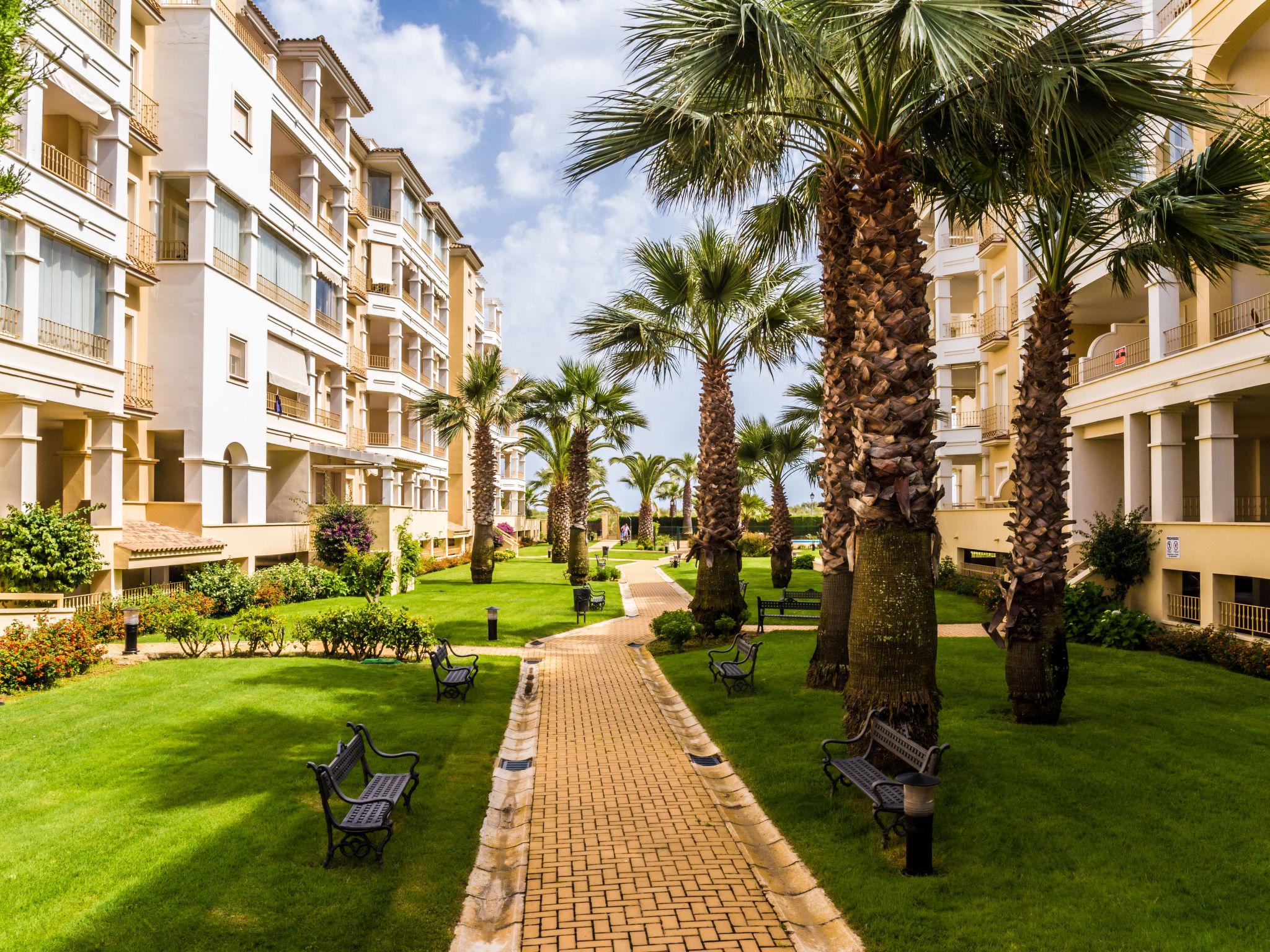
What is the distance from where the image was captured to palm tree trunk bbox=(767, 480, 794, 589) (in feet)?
99.4

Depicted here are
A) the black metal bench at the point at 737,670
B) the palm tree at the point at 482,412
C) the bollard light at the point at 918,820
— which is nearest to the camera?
the bollard light at the point at 918,820

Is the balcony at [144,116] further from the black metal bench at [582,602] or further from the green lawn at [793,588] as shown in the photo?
the green lawn at [793,588]

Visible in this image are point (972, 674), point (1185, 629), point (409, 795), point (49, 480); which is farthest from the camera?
point (49, 480)

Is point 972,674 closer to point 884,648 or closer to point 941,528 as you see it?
point 884,648

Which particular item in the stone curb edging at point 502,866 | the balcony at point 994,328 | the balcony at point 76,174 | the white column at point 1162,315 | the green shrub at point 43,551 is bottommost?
the stone curb edging at point 502,866

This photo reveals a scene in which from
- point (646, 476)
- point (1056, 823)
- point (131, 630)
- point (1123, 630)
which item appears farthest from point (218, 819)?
point (646, 476)

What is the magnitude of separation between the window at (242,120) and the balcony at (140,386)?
8.02 m

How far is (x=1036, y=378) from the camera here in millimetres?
10469

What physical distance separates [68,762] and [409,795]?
4061 millimetres

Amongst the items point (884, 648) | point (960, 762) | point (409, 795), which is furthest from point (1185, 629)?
point (409, 795)

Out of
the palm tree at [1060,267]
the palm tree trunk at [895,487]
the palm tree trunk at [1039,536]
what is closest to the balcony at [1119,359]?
the palm tree at [1060,267]

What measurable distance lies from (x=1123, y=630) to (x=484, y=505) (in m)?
23.6

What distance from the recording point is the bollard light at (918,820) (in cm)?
609

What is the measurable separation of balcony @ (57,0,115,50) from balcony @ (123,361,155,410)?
8085 mm
